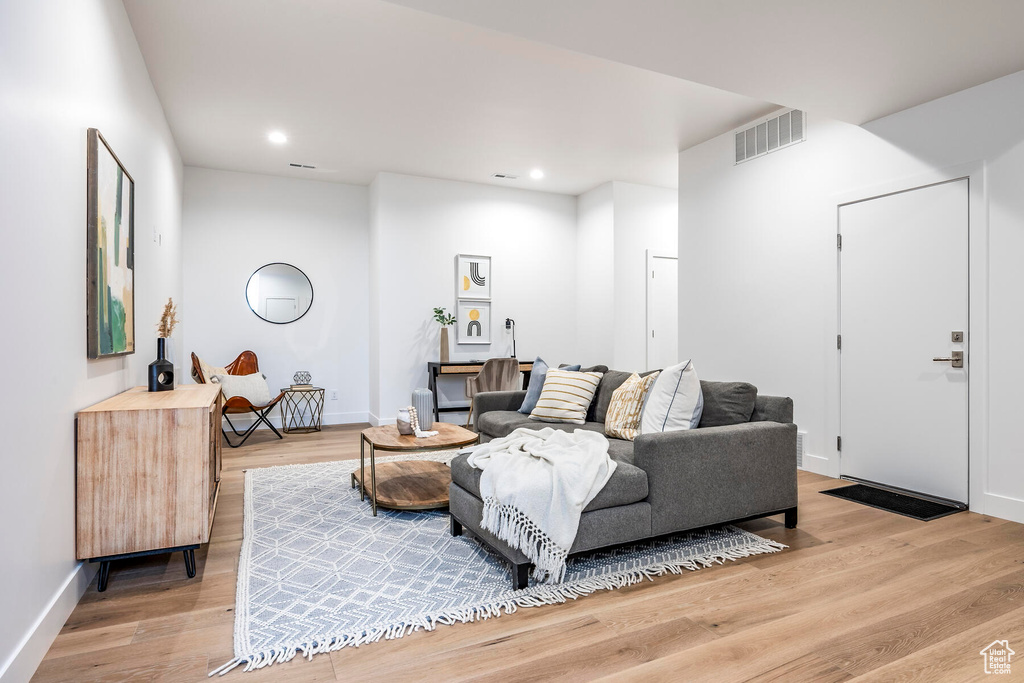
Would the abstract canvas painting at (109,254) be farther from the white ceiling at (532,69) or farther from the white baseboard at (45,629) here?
the white ceiling at (532,69)

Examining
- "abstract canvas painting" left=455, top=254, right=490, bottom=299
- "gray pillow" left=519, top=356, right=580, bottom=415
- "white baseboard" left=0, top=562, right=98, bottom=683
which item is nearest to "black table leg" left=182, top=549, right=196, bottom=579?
"white baseboard" left=0, top=562, right=98, bottom=683

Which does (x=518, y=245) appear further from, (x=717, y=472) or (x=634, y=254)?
(x=717, y=472)

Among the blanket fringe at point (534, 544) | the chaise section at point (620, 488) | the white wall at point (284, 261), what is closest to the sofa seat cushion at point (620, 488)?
the chaise section at point (620, 488)

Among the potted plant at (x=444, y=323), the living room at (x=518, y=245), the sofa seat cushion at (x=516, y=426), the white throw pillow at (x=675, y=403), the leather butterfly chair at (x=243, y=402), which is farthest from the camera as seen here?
the potted plant at (x=444, y=323)

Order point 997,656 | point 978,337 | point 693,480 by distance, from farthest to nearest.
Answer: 1. point 978,337
2. point 693,480
3. point 997,656

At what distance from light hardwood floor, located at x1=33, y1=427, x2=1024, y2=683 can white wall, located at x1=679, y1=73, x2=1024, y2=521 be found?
1.04m

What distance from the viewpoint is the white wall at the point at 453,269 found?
6344 mm

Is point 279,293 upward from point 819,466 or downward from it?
upward

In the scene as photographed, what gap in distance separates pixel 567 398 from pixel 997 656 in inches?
99.2

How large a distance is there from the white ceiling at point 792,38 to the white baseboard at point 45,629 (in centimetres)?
267

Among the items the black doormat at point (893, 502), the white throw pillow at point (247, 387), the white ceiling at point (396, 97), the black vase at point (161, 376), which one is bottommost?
the black doormat at point (893, 502)

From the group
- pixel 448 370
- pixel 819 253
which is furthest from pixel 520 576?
pixel 448 370

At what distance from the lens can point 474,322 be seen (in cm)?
676

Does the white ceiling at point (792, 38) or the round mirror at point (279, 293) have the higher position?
the white ceiling at point (792, 38)
